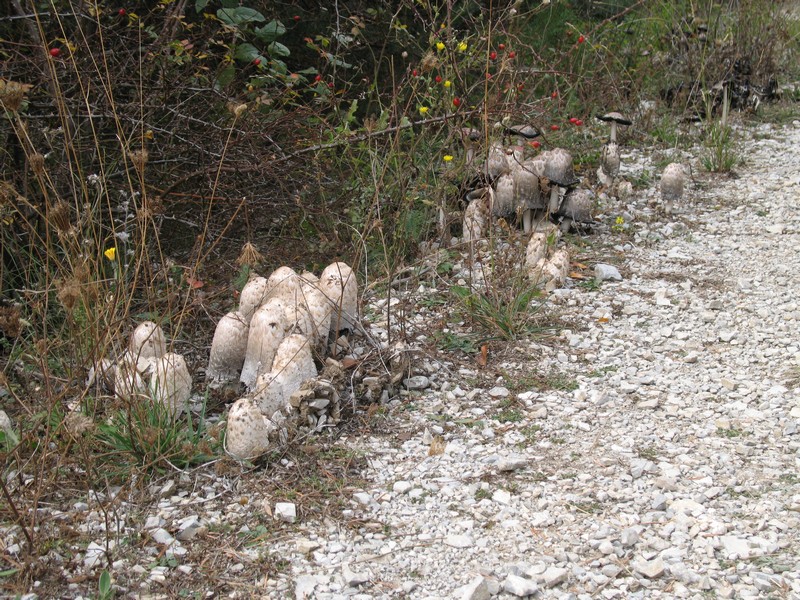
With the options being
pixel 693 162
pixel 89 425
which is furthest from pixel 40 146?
pixel 693 162

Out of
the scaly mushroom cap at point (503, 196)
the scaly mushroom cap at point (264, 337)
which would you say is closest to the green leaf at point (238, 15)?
the scaly mushroom cap at point (503, 196)

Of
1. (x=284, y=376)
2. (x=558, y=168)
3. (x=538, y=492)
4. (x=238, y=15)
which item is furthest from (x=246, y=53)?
(x=538, y=492)

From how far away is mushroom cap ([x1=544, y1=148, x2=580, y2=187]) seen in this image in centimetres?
486

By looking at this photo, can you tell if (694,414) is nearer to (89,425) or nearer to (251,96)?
(89,425)

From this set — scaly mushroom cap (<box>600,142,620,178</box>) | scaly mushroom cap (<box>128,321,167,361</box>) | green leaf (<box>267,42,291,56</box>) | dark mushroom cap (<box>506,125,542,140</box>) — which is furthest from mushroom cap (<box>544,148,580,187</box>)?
scaly mushroom cap (<box>128,321,167,361</box>)

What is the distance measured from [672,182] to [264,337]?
315 cm

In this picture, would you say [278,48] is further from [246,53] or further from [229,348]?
[229,348]

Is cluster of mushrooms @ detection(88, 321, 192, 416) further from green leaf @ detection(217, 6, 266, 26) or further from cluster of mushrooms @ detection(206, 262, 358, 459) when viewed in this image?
green leaf @ detection(217, 6, 266, 26)

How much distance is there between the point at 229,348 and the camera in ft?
11.3

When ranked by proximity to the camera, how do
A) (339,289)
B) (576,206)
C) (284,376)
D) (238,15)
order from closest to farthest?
(284,376), (339,289), (238,15), (576,206)

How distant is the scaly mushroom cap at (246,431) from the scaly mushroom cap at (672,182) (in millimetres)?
3374

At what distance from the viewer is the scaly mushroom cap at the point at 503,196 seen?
493 cm

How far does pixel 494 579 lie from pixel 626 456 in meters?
0.86

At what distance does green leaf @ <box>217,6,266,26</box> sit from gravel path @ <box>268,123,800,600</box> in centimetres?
229
